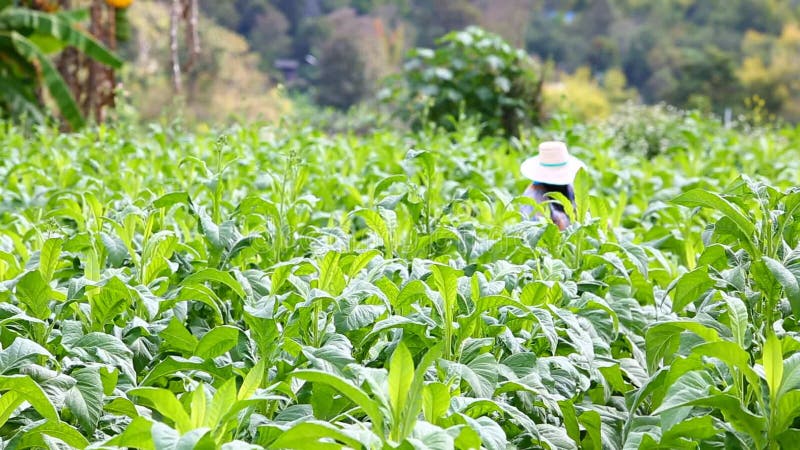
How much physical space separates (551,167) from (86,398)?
2920 mm

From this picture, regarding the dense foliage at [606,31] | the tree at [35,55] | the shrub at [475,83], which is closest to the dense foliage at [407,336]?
the shrub at [475,83]

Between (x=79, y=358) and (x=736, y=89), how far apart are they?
4059cm

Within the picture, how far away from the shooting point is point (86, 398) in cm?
190

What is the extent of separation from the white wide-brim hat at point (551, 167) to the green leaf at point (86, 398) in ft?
9.02

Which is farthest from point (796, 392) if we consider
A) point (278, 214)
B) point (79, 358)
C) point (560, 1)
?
point (560, 1)

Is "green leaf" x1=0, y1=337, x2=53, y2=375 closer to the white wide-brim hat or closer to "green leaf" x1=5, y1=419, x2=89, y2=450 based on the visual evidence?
"green leaf" x1=5, y1=419, x2=89, y2=450

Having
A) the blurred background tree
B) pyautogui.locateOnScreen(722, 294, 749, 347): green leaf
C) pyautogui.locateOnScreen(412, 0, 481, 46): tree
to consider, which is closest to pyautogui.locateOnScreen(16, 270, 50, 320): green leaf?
pyautogui.locateOnScreen(722, 294, 749, 347): green leaf

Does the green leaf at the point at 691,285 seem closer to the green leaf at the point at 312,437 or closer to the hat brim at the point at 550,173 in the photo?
the green leaf at the point at 312,437

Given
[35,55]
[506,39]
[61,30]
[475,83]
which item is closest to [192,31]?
[61,30]

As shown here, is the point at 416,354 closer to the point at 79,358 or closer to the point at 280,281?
the point at 280,281

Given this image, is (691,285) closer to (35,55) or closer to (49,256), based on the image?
(49,256)

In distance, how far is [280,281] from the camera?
7.60ft

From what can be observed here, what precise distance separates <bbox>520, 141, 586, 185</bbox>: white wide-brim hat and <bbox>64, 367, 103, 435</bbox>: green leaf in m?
2.75

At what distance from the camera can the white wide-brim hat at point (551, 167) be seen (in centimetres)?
438
